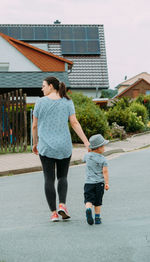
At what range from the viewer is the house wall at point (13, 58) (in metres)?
28.4

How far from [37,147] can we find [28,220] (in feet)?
2.92

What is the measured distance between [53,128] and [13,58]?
24.3 meters

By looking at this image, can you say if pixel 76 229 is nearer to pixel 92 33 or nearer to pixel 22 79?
pixel 22 79

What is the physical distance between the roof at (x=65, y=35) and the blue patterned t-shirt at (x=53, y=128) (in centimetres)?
3248

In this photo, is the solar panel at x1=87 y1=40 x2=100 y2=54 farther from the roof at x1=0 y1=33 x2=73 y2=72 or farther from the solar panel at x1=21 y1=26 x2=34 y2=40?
the roof at x1=0 y1=33 x2=73 y2=72

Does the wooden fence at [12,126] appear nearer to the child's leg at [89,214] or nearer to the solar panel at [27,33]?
the child's leg at [89,214]

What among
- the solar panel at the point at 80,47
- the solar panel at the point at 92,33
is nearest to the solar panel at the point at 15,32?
the solar panel at the point at 80,47


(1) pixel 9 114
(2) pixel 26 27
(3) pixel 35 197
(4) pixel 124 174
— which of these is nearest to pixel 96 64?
(2) pixel 26 27

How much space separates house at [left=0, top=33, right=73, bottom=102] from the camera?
25.3 m

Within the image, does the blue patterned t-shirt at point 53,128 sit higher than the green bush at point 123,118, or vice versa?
the blue patterned t-shirt at point 53,128

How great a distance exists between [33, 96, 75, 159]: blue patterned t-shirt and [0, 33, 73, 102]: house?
20202 mm

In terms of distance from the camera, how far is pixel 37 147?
515cm

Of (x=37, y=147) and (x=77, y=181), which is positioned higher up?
(x=37, y=147)

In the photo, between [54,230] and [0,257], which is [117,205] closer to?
[54,230]
